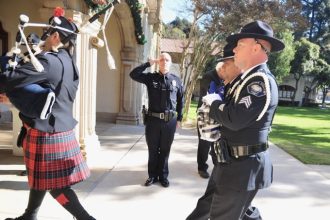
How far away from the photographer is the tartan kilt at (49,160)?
9.56ft

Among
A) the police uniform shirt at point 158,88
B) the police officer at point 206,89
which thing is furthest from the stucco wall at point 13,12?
the police officer at point 206,89

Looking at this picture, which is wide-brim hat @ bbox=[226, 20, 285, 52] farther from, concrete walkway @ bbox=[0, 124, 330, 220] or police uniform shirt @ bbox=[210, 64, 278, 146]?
concrete walkway @ bbox=[0, 124, 330, 220]

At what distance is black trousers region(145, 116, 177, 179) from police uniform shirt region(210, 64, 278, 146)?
7.24 feet

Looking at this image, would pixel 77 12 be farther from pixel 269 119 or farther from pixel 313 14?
pixel 313 14

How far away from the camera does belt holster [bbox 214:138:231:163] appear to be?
2.53 metres

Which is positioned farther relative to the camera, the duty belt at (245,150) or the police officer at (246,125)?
the duty belt at (245,150)

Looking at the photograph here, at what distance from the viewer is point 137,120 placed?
35.4 ft

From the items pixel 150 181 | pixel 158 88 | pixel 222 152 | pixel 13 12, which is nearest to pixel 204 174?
pixel 150 181

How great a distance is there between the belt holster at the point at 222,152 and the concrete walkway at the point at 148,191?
1.51 m

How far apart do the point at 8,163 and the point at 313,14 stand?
1997 inches

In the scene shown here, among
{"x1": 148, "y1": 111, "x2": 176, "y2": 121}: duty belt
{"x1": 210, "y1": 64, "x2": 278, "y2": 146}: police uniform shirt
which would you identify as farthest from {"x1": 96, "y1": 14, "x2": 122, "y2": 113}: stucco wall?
{"x1": 210, "y1": 64, "x2": 278, "y2": 146}: police uniform shirt

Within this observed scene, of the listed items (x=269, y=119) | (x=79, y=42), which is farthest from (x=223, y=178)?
(x=79, y=42)

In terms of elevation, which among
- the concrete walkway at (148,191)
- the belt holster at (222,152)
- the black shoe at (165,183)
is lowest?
the concrete walkway at (148,191)

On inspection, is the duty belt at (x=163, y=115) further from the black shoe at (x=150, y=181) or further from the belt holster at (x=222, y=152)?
the belt holster at (x=222, y=152)
